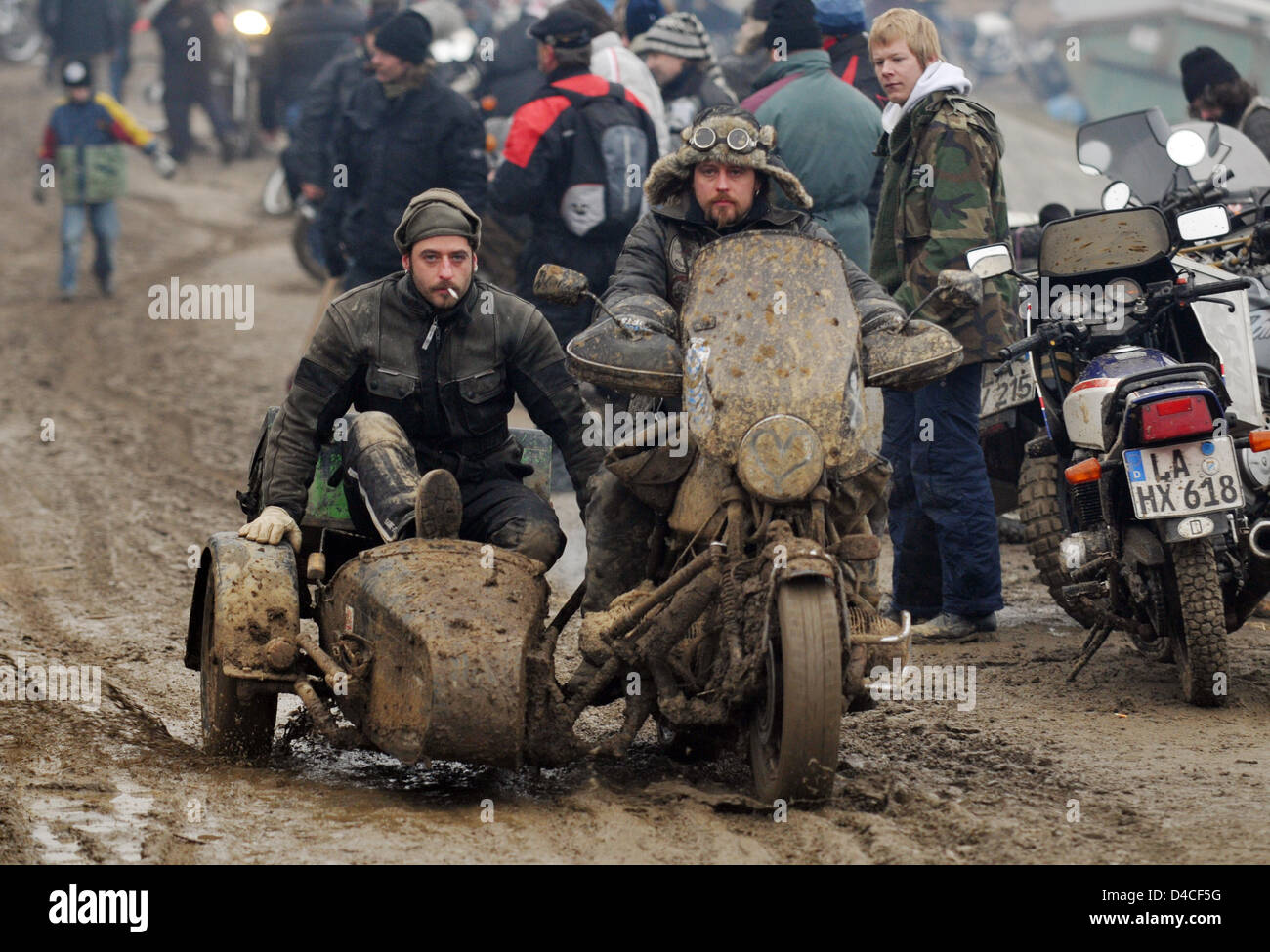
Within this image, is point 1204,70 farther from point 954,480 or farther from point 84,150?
point 84,150

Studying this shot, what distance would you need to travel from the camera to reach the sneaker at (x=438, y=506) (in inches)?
210

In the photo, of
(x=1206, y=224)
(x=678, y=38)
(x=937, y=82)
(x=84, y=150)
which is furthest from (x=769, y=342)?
(x=84, y=150)

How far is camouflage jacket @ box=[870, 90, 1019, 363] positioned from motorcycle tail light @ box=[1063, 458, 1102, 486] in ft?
2.82

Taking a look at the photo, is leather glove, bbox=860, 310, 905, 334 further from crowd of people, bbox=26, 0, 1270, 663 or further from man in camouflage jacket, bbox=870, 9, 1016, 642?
man in camouflage jacket, bbox=870, 9, 1016, 642

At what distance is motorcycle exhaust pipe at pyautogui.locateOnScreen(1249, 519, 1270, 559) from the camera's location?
6098 mm

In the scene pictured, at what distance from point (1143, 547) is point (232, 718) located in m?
2.93

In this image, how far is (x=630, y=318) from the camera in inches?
207

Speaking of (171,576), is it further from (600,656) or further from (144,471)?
(600,656)

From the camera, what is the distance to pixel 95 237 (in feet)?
51.5

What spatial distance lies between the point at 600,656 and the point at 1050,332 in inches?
92.9

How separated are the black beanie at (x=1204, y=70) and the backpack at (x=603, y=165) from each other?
2.90 m

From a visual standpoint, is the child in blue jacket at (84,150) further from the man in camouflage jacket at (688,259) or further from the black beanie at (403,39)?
the man in camouflage jacket at (688,259)

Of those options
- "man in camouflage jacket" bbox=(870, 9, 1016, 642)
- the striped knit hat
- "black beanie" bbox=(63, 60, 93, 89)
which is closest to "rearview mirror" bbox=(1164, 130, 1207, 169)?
"man in camouflage jacket" bbox=(870, 9, 1016, 642)
